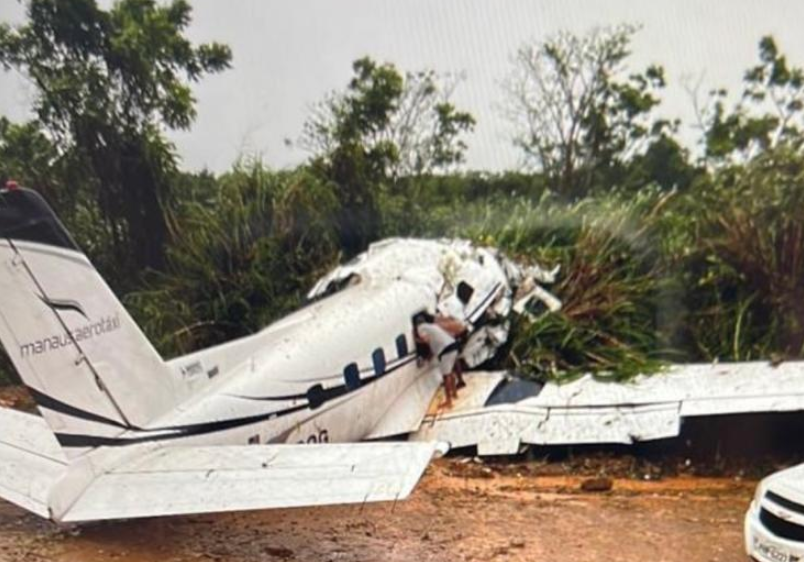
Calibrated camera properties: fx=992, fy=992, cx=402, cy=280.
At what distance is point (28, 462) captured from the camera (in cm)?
556

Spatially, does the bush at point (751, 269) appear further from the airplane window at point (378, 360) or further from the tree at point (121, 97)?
the tree at point (121, 97)

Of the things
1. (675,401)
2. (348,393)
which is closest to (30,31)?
(348,393)

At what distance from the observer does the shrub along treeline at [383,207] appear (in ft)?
30.3

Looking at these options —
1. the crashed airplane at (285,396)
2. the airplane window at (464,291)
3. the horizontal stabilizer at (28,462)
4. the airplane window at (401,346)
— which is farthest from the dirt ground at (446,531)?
the airplane window at (464,291)

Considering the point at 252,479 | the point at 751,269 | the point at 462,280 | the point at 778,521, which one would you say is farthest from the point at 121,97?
the point at 778,521

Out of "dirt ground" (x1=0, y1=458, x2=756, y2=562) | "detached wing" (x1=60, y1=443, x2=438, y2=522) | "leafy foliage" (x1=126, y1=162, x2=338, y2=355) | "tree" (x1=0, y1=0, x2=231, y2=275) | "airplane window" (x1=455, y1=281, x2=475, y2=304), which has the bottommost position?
"dirt ground" (x1=0, y1=458, x2=756, y2=562)

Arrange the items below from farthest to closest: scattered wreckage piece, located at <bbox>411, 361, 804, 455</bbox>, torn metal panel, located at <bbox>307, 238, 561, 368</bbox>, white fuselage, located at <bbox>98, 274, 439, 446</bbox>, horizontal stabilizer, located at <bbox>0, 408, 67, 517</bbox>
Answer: torn metal panel, located at <bbox>307, 238, 561, 368</bbox>
scattered wreckage piece, located at <bbox>411, 361, 804, 455</bbox>
white fuselage, located at <bbox>98, 274, 439, 446</bbox>
horizontal stabilizer, located at <bbox>0, 408, 67, 517</bbox>

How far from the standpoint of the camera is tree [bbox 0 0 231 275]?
34.9ft

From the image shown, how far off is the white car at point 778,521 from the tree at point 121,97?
755 centimetres

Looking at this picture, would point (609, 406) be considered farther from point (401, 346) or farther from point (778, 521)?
point (778, 521)

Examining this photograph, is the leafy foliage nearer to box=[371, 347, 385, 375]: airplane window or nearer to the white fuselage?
the white fuselage

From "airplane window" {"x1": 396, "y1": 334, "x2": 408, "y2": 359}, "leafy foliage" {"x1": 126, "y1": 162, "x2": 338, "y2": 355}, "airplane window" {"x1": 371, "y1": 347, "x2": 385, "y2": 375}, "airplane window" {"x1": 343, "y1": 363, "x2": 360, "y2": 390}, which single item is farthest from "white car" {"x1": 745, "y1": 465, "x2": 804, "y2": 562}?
"leafy foliage" {"x1": 126, "y1": 162, "x2": 338, "y2": 355}

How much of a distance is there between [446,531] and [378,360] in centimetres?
197

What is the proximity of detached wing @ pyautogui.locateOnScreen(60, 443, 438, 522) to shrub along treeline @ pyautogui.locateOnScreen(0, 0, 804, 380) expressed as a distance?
14.0 feet
